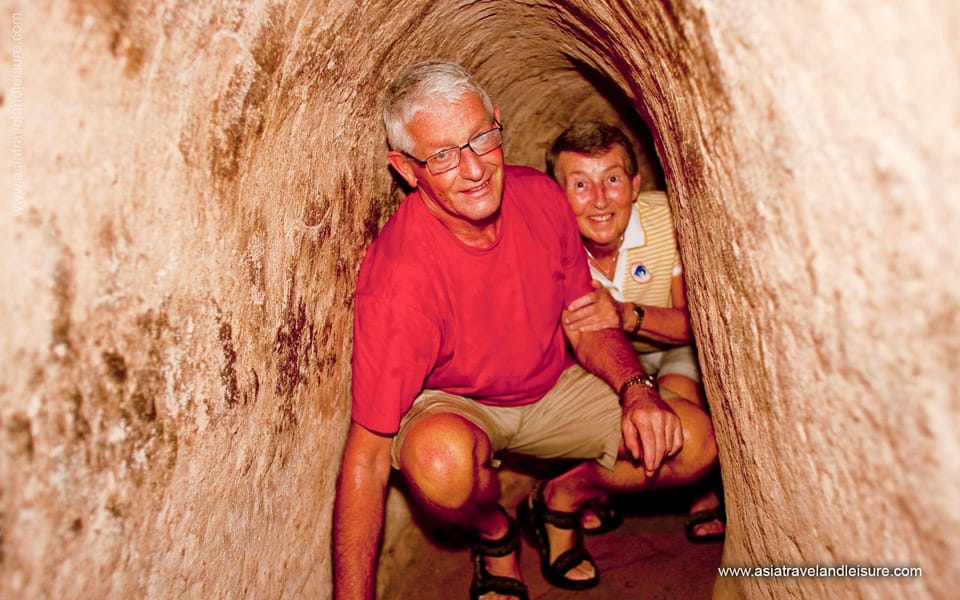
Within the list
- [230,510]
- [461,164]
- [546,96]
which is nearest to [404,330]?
[461,164]

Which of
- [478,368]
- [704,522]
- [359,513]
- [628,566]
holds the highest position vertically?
[478,368]

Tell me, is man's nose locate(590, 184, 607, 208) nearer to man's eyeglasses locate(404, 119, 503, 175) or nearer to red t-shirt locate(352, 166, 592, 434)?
red t-shirt locate(352, 166, 592, 434)

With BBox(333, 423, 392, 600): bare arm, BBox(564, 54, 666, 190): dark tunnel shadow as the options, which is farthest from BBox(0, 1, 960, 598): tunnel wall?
BBox(564, 54, 666, 190): dark tunnel shadow

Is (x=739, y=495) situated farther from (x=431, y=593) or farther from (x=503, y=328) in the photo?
(x=431, y=593)

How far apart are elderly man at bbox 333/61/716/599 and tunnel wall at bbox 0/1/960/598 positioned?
226 mm

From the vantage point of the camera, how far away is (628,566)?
9.95 ft

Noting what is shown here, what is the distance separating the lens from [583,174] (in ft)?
10.0

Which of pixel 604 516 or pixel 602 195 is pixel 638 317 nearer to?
pixel 602 195

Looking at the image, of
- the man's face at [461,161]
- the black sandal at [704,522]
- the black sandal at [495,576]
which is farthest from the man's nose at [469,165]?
the black sandal at [704,522]

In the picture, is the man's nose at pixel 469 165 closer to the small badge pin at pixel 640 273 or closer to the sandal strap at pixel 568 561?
the small badge pin at pixel 640 273

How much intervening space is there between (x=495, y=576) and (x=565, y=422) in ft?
2.28

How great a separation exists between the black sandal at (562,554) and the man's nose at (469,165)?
1.50m

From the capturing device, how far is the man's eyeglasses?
95.5 inches

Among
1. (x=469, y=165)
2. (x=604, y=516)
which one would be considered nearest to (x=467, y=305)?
(x=469, y=165)
